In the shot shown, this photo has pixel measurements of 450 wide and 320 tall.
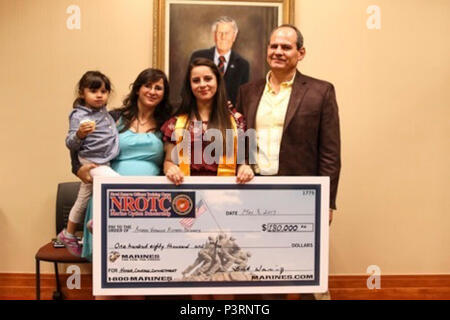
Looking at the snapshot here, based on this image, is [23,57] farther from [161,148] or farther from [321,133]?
[321,133]

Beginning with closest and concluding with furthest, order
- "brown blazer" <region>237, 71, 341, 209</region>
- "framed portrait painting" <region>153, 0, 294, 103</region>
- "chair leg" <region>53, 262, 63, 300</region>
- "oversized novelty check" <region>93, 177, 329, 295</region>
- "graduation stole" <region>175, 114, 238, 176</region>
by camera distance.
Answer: "oversized novelty check" <region>93, 177, 329, 295</region> < "graduation stole" <region>175, 114, 238, 176</region> < "brown blazer" <region>237, 71, 341, 209</region> < "framed portrait painting" <region>153, 0, 294, 103</region> < "chair leg" <region>53, 262, 63, 300</region>

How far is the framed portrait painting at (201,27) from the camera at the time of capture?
310cm

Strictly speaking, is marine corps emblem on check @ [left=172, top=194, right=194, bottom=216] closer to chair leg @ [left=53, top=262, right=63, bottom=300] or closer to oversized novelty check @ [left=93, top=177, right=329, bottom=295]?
oversized novelty check @ [left=93, top=177, right=329, bottom=295]

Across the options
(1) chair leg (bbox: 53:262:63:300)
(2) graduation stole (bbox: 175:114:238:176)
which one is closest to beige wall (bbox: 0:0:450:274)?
(1) chair leg (bbox: 53:262:63:300)

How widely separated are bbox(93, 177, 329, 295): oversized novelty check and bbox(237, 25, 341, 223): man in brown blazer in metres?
0.37

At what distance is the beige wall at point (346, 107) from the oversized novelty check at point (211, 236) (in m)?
1.40

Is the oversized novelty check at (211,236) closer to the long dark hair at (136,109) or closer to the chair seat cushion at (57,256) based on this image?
the long dark hair at (136,109)

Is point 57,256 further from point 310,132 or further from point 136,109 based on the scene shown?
point 310,132

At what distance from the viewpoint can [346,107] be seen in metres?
3.26

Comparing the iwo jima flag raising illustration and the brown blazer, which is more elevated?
the brown blazer

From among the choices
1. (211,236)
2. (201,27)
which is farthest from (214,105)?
(201,27)

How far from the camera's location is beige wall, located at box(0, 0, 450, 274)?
10.3 ft

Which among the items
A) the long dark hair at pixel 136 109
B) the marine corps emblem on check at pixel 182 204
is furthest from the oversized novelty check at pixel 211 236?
the long dark hair at pixel 136 109

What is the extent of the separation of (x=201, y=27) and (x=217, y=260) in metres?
1.76
